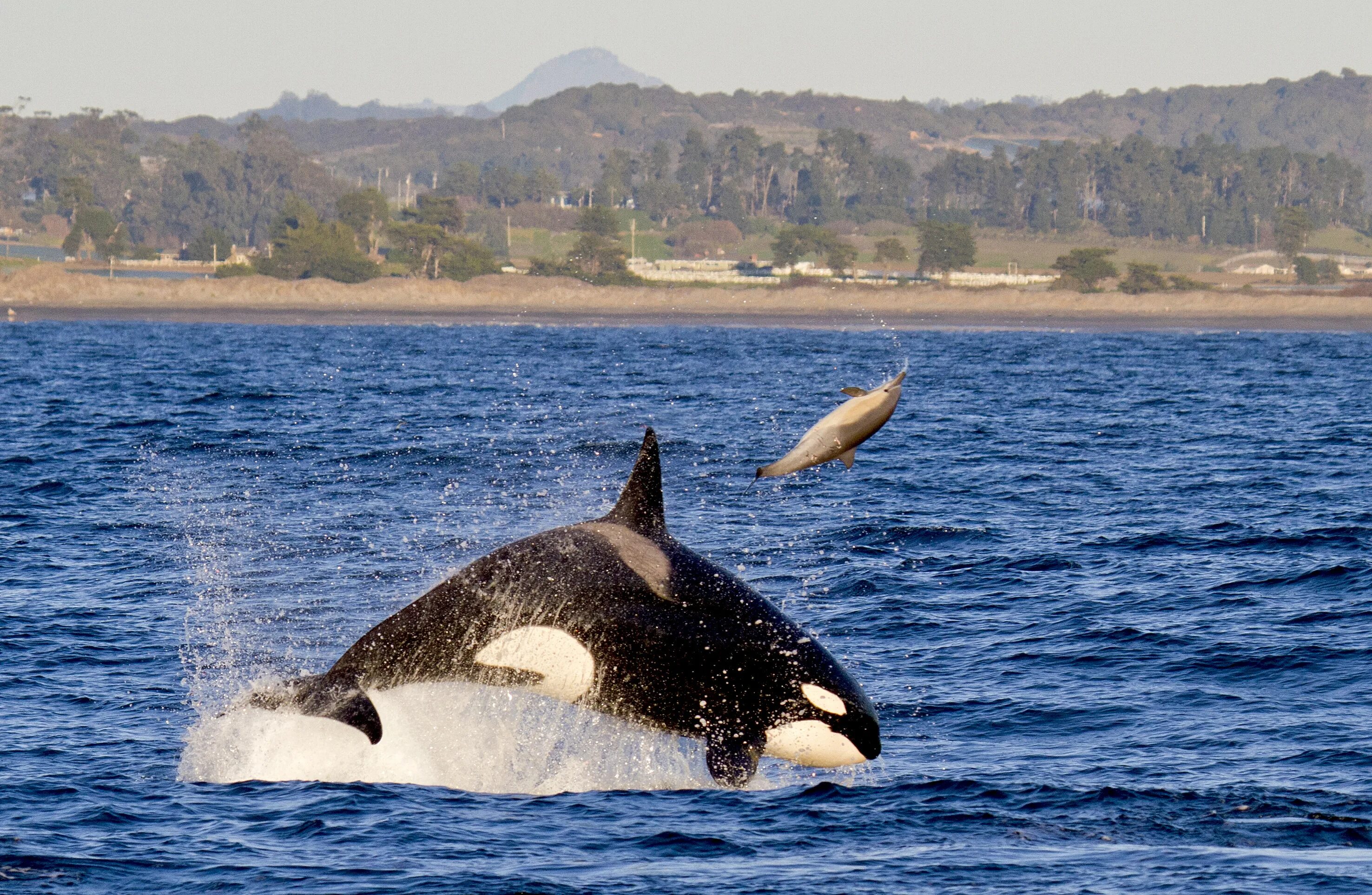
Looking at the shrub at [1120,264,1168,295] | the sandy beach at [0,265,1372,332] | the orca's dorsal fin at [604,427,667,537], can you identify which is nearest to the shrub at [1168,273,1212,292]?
the shrub at [1120,264,1168,295]

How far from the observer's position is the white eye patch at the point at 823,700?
1126 centimetres

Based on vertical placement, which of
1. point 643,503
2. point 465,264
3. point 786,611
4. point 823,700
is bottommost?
point 786,611

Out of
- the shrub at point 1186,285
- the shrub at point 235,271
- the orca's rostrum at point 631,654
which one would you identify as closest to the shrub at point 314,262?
the shrub at point 235,271

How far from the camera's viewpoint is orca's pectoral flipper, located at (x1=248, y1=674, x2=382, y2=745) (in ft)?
36.4

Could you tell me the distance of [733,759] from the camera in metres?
11.2

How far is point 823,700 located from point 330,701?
11.8 ft

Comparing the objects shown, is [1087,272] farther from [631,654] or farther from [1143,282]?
[631,654]

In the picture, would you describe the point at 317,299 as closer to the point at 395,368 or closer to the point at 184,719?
the point at 395,368

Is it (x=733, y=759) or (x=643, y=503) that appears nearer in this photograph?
(x=733, y=759)

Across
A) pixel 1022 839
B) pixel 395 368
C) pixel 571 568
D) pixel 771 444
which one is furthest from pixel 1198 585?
pixel 395 368

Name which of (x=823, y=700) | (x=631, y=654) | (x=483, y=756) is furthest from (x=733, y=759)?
(x=483, y=756)

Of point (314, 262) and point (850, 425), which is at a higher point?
point (314, 262)

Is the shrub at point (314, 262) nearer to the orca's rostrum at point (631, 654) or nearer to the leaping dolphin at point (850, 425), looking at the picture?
the leaping dolphin at point (850, 425)

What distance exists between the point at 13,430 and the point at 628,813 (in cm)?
3372
